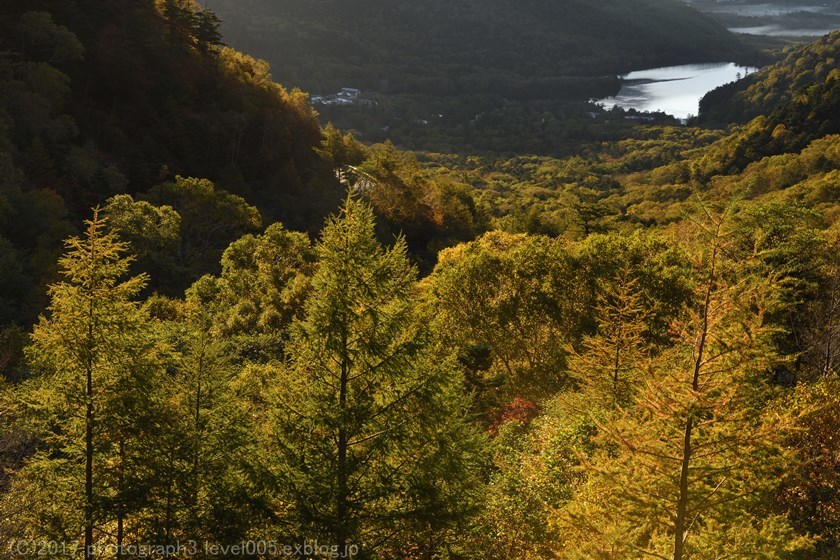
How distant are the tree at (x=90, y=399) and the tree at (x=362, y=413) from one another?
8.94ft

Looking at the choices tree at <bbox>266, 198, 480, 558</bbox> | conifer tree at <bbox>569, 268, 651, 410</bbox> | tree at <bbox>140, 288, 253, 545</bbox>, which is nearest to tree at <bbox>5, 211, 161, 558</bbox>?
tree at <bbox>140, 288, 253, 545</bbox>

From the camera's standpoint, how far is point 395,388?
35.3 feet

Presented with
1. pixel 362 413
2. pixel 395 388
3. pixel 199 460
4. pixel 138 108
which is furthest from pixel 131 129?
pixel 362 413

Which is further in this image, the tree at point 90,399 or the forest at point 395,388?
the tree at point 90,399

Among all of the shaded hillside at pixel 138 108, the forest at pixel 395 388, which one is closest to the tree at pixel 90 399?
the forest at pixel 395 388

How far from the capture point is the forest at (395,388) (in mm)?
8602

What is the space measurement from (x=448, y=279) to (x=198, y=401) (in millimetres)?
18168

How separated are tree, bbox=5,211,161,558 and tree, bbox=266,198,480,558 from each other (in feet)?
8.94

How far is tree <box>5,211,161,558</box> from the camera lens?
406 inches

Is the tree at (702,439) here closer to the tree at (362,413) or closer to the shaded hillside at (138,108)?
the tree at (362,413)

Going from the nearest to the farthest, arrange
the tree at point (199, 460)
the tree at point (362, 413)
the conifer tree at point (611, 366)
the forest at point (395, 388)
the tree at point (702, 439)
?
the tree at point (702, 439)
the forest at point (395, 388)
the tree at point (362, 413)
the tree at point (199, 460)
the conifer tree at point (611, 366)

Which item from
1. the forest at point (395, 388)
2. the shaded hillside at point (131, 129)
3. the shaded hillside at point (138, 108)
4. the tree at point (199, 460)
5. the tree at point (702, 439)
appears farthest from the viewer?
the shaded hillside at point (138, 108)

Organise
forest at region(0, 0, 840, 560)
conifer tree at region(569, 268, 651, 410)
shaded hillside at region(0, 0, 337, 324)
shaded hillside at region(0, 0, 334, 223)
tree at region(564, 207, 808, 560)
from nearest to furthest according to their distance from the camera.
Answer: tree at region(564, 207, 808, 560), forest at region(0, 0, 840, 560), conifer tree at region(569, 268, 651, 410), shaded hillside at region(0, 0, 337, 324), shaded hillside at region(0, 0, 334, 223)

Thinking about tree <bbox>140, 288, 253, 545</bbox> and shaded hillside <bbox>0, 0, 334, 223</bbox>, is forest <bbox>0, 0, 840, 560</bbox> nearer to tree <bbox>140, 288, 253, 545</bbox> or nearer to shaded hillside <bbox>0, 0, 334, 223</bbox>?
tree <bbox>140, 288, 253, 545</bbox>
